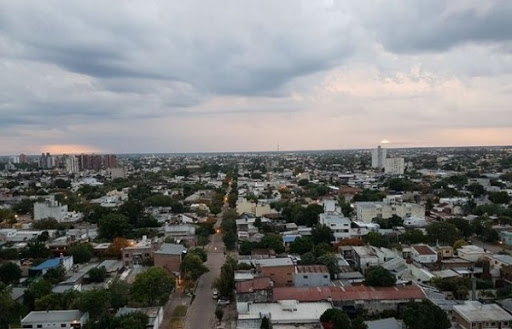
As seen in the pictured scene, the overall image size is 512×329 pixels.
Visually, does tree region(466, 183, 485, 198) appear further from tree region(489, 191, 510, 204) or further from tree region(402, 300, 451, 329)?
tree region(402, 300, 451, 329)

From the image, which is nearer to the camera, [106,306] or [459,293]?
[106,306]

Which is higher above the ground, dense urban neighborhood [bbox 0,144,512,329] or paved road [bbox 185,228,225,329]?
dense urban neighborhood [bbox 0,144,512,329]

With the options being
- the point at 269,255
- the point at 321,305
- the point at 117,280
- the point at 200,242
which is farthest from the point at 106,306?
the point at 200,242

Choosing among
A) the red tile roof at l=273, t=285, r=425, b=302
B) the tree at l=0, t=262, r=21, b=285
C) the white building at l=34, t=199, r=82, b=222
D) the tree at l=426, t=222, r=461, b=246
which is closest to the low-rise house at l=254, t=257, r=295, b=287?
the red tile roof at l=273, t=285, r=425, b=302

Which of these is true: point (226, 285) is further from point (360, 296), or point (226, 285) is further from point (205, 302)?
point (360, 296)

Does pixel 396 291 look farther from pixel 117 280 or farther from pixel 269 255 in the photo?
pixel 117 280

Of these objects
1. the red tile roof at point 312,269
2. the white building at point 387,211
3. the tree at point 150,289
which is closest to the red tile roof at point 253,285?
the red tile roof at point 312,269
